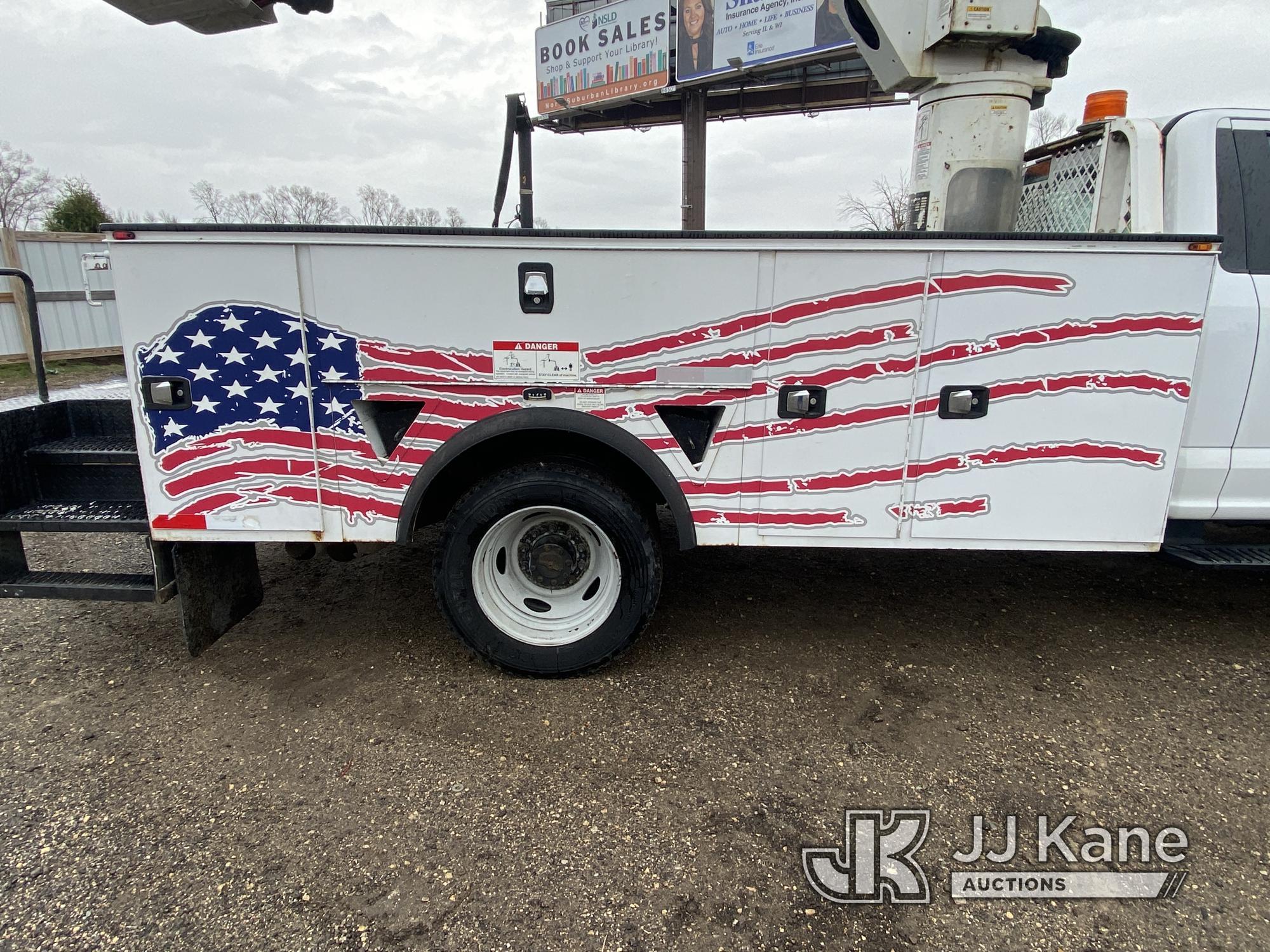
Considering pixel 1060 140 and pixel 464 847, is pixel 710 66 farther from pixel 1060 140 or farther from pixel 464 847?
pixel 464 847

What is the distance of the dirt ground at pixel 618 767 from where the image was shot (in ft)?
6.39

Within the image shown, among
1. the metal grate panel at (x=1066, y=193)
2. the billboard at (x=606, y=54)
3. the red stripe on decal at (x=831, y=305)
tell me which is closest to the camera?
the red stripe on decal at (x=831, y=305)

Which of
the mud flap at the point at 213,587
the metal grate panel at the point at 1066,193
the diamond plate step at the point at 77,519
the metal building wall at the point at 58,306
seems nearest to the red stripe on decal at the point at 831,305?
the metal grate panel at the point at 1066,193

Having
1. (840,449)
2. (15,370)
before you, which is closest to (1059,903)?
(840,449)

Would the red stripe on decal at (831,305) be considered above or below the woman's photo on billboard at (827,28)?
below

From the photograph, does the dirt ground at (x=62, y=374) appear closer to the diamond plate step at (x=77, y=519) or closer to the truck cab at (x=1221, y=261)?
the diamond plate step at (x=77, y=519)

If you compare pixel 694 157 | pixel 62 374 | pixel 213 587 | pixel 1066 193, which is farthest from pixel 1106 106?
pixel 694 157

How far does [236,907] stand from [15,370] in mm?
12050

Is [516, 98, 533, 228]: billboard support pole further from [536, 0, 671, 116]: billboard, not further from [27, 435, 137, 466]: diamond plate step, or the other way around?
[536, 0, 671, 116]: billboard

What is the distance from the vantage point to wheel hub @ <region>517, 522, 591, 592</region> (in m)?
3.04

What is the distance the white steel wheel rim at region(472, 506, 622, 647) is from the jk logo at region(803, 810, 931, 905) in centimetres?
126

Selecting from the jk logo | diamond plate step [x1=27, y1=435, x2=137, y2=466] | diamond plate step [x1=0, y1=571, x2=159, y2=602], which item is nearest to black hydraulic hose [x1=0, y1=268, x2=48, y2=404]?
diamond plate step [x1=27, y1=435, x2=137, y2=466]

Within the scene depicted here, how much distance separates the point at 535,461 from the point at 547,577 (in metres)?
0.51

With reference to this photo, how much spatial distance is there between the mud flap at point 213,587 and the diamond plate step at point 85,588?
140mm
